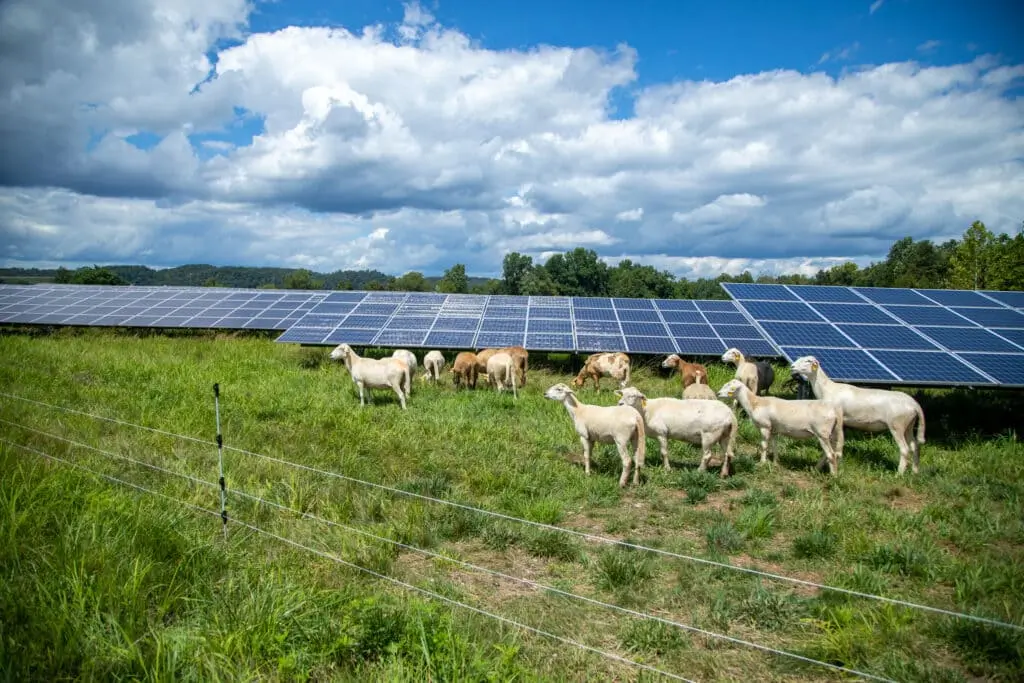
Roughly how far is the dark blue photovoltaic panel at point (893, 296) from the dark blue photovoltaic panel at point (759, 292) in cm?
251

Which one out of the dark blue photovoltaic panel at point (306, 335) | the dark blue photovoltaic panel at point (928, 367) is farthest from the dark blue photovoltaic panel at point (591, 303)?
the dark blue photovoltaic panel at point (928, 367)

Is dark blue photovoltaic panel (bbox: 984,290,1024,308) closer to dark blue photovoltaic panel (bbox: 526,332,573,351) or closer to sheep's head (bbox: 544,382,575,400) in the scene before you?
dark blue photovoltaic panel (bbox: 526,332,573,351)

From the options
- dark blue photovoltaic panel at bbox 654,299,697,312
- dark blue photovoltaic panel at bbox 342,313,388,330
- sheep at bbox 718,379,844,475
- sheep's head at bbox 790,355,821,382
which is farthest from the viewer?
dark blue photovoltaic panel at bbox 654,299,697,312

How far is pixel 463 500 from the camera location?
8492mm

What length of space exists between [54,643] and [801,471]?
10520 mm

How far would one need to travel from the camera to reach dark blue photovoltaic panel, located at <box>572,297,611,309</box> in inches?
992

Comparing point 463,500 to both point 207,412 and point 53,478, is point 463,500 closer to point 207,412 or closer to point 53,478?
point 53,478

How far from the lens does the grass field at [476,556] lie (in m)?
4.66

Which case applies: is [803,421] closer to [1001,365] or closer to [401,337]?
[1001,365]

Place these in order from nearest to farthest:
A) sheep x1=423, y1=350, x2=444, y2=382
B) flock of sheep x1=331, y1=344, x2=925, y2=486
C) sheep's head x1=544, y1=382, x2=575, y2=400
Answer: flock of sheep x1=331, y1=344, x2=925, y2=486, sheep's head x1=544, y1=382, x2=575, y2=400, sheep x1=423, y1=350, x2=444, y2=382

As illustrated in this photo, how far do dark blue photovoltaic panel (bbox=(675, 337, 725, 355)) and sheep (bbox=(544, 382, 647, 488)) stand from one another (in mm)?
9188

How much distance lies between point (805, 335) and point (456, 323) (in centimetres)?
1229

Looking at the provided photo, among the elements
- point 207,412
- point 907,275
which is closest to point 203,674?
point 207,412

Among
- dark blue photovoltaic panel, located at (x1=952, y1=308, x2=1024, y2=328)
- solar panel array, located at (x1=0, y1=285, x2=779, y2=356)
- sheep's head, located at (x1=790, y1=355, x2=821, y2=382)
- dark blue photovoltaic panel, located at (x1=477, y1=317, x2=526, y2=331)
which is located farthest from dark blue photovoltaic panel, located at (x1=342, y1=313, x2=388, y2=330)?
dark blue photovoltaic panel, located at (x1=952, y1=308, x2=1024, y2=328)
